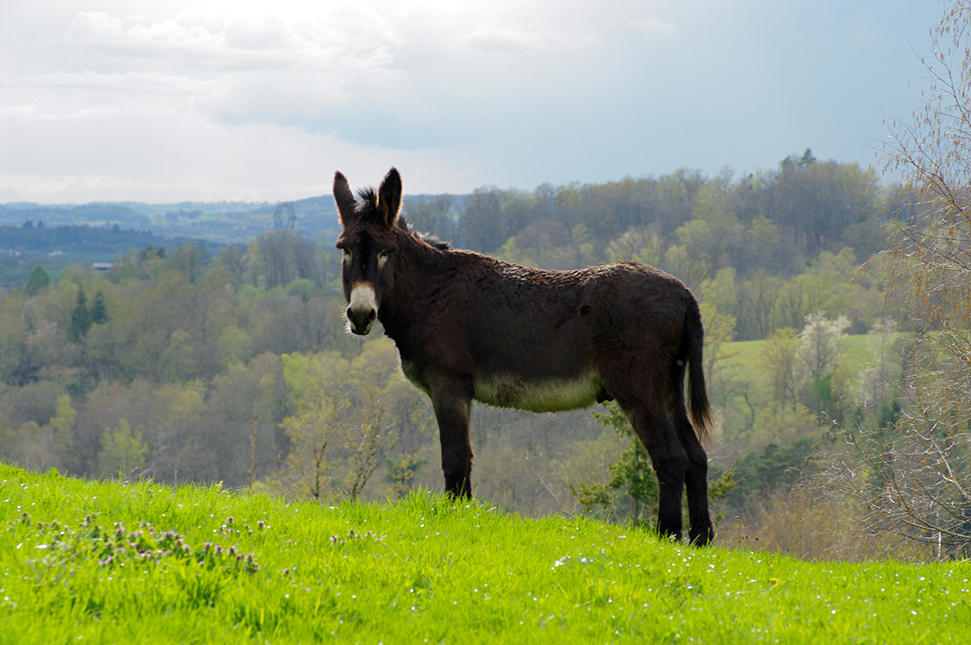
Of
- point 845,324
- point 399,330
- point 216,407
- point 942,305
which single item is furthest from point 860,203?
point 399,330

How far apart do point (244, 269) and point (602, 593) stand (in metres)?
114

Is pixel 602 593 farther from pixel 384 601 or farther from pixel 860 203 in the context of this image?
pixel 860 203

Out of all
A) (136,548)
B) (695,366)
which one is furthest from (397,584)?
(695,366)

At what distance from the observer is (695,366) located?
663 centimetres

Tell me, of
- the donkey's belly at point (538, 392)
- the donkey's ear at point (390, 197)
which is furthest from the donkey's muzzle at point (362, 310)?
the donkey's belly at point (538, 392)

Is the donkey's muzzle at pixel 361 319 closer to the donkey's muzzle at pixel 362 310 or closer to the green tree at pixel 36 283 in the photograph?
the donkey's muzzle at pixel 362 310

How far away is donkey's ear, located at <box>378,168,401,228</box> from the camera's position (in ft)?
22.1

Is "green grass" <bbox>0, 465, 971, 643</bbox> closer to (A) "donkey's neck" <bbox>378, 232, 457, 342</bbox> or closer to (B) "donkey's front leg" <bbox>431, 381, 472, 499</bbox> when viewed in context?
(B) "donkey's front leg" <bbox>431, 381, 472, 499</bbox>

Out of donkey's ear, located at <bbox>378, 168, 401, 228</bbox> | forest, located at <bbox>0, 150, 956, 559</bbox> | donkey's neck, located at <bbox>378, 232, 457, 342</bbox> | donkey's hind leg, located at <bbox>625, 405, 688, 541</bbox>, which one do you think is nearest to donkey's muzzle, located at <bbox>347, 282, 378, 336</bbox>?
donkey's neck, located at <bbox>378, 232, 457, 342</bbox>

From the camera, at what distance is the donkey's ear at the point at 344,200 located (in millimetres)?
6883

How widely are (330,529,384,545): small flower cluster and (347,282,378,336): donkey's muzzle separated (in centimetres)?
193

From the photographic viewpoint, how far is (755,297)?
77250 mm

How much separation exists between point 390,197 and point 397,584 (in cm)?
386

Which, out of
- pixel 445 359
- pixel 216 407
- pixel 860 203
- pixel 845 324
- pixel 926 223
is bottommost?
pixel 216 407
